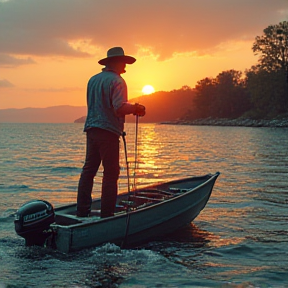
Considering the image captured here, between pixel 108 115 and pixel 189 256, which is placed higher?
pixel 108 115

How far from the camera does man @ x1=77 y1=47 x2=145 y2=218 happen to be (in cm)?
654

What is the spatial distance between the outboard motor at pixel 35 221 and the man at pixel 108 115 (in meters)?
0.89

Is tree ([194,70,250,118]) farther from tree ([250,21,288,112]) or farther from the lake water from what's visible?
the lake water

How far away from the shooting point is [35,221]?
6.09 meters

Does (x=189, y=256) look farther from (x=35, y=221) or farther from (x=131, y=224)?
(x=35, y=221)

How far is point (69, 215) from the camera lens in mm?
7059

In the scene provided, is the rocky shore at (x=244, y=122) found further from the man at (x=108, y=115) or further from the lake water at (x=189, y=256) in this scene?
the man at (x=108, y=115)

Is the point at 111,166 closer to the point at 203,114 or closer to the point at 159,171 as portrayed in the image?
the point at 159,171

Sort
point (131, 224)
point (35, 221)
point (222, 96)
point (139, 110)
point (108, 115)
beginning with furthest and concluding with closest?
point (222, 96), point (131, 224), point (108, 115), point (139, 110), point (35, 221)

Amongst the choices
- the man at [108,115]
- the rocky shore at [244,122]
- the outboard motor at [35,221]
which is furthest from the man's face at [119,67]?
the rocky shore at [244,122]

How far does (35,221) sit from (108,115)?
1.79 m

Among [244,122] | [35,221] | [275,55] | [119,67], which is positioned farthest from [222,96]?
[35,221]

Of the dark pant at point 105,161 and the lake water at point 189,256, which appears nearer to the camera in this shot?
the lake water at point 189,256

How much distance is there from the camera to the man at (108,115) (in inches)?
257
